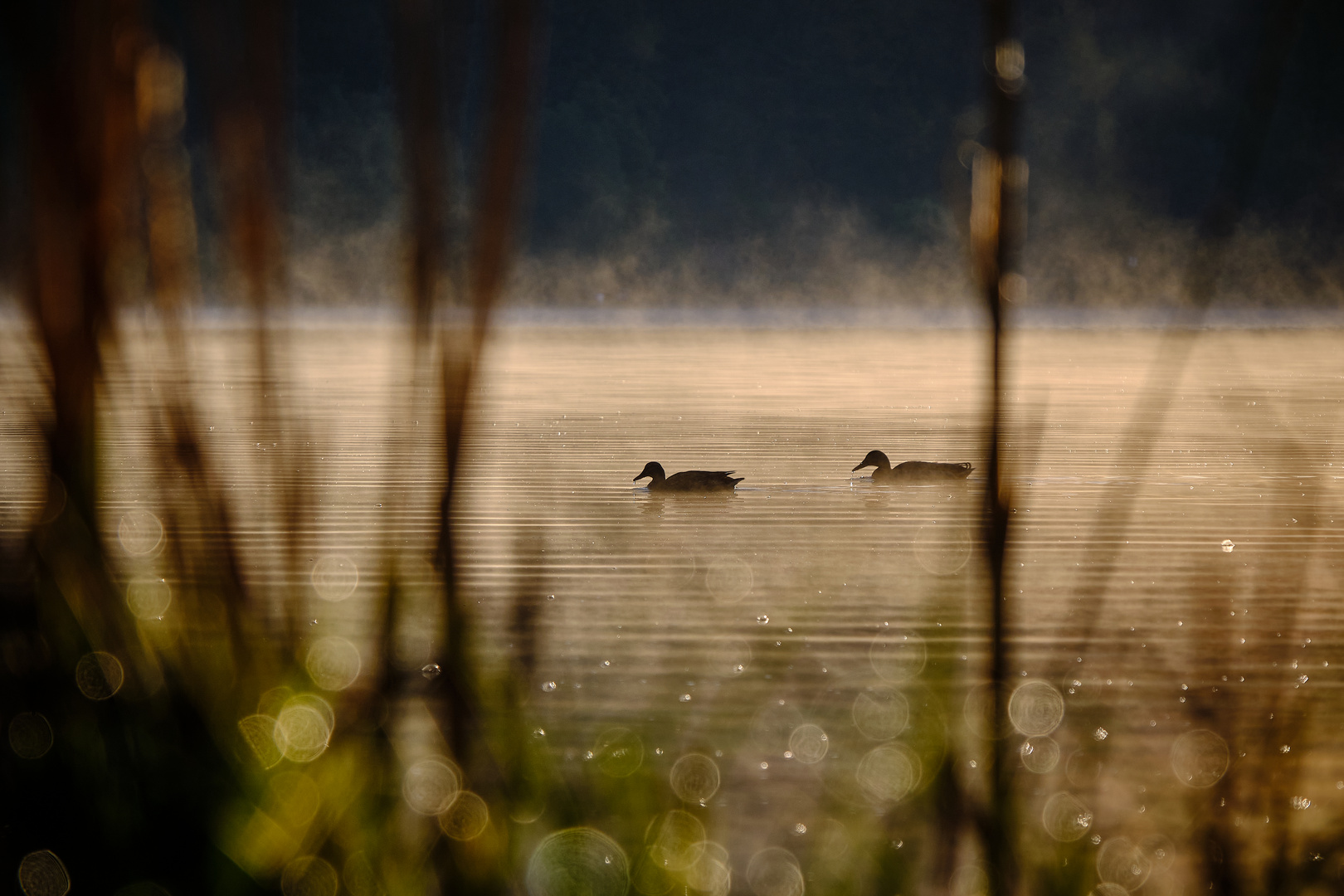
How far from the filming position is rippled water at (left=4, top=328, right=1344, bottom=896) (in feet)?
2.56

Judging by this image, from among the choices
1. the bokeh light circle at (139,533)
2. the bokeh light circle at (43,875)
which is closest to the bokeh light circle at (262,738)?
the bokeh light circle at (43,875)

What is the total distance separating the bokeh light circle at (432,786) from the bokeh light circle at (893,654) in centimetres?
117

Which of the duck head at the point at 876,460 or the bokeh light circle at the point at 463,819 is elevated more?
the duck head at the point at 876,460

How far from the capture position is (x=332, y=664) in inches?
36.7

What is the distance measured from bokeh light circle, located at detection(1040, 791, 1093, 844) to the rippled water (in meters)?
0.01

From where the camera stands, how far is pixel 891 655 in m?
2.07

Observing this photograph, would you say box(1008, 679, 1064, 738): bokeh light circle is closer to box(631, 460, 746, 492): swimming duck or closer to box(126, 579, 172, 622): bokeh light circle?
box(126, 579, 172, 622): bokeh light circle

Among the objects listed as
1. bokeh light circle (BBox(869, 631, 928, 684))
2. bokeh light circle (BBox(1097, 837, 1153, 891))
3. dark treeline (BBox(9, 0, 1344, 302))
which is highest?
dark treeline (BBox(9, 0, 1344, 302))

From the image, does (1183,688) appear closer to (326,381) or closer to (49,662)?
(49,662)

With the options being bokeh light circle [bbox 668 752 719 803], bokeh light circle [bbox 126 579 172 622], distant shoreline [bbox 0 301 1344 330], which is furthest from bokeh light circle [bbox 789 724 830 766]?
distant shoreline [bbox 0 301 1344 330]

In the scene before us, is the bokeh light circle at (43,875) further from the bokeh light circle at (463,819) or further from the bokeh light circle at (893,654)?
the bokeh light circle at (893,654)

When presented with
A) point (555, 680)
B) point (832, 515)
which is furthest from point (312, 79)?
point (555, 680)

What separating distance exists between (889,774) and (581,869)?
0.50 meters

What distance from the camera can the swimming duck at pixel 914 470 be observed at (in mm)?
4043
